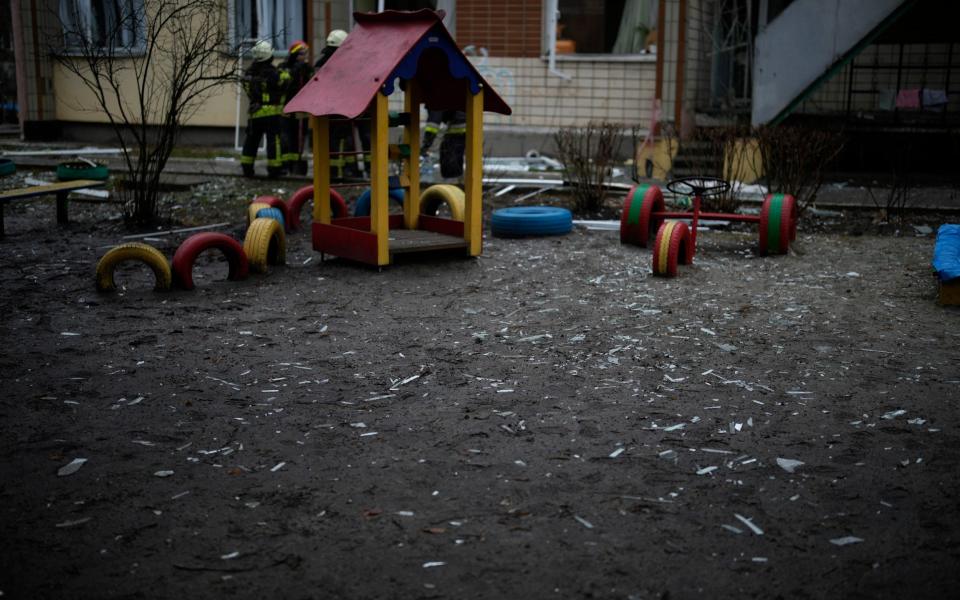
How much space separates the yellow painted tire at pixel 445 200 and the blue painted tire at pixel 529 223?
64 centimetres

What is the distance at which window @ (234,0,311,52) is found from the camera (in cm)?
1823

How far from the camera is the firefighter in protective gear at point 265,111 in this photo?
13391 millimetres

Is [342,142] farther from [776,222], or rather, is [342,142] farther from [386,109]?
[776,222]

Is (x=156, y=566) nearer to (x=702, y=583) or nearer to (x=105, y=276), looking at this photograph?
(x=702, y=583)

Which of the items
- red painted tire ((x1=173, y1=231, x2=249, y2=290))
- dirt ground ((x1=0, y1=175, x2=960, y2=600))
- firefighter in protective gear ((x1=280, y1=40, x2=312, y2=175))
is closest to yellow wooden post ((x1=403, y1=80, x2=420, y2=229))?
dirt ground ((x1=0, y1=175, x2=960, y2=600))

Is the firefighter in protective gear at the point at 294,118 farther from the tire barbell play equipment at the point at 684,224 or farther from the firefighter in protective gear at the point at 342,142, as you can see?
the tire barbell play equipment at the point at 684,224

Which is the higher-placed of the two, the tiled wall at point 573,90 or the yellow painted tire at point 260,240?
the tiled wall at point 573,90

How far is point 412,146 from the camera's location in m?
8.94

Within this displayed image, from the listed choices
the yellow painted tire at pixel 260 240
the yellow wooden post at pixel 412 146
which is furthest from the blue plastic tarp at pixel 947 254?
the yellow painted tire at pixel 260 240

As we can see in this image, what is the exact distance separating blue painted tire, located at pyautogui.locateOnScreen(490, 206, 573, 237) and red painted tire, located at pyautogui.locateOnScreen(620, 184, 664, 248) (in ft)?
2.40

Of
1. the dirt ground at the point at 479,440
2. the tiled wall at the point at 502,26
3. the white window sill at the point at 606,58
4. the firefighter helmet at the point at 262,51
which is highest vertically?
the tiled wall at the point at 502,26

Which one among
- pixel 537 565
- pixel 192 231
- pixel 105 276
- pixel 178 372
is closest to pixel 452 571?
pixel 537 565

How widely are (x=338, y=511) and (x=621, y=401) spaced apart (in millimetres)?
1817

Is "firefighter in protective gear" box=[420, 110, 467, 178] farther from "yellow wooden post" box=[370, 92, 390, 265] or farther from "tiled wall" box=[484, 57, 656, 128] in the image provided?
"yellow wooden post" box=[370, 92, 390, 265]
